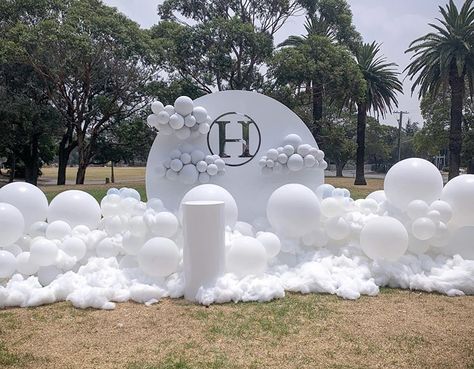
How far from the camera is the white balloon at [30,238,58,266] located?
5746mm

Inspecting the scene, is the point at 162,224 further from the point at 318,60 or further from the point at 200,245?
the point at 318,60

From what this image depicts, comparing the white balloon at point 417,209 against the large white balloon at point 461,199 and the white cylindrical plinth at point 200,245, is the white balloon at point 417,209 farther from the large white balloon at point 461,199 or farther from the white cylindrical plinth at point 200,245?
the white cylindrical plinth at point 200,245

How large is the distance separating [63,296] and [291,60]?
1697 cm

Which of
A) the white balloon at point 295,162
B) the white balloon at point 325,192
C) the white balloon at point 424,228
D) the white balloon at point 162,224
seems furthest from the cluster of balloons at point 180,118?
the white balloon at point 424,228

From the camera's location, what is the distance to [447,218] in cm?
622

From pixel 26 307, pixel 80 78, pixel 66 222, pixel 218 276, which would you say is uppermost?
pixel 80 78

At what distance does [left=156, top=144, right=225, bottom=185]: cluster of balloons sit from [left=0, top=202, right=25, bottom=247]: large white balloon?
2929 mm

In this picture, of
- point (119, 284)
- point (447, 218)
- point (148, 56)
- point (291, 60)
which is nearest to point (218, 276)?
point (119, 284)

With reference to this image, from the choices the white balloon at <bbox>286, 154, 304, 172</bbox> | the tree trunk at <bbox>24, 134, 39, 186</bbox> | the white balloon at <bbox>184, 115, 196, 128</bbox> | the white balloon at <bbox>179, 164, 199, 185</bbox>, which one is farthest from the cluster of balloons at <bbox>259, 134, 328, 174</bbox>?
the tree trunk at <bbox>24, 134, 39, 186</bbox>

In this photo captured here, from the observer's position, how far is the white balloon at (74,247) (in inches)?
239

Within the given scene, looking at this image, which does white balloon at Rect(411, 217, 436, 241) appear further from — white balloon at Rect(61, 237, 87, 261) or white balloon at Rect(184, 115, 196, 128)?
white balloon at Rect(61, 237, 87, 261)

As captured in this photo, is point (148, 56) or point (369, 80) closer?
point (148, 56)

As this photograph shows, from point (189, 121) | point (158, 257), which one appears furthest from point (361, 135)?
point (158, 257)

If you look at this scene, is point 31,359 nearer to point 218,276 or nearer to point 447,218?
point 218,276
